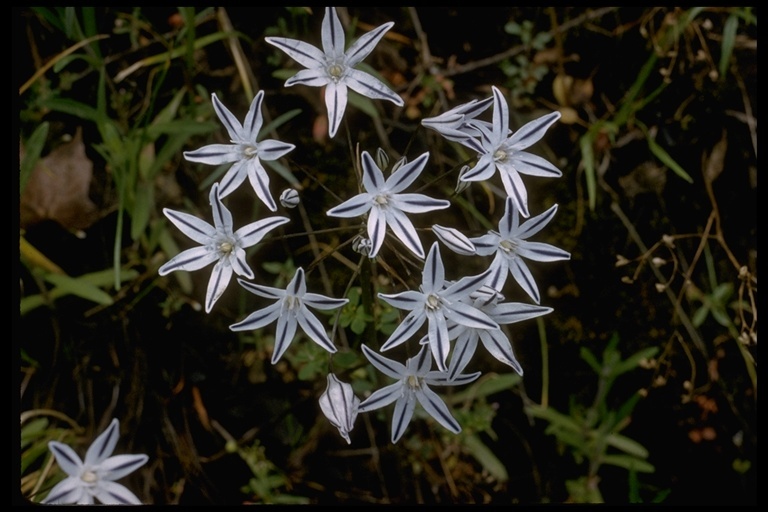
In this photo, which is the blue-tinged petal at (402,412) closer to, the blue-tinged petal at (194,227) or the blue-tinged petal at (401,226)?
the blue-tinged petal at (401,226)

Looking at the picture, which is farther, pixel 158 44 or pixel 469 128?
pixel 158 44

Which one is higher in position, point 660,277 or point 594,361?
point 660,277

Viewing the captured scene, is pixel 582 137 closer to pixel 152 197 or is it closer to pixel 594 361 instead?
pixel 594 361

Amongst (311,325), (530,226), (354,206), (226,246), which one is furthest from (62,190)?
(530,226)

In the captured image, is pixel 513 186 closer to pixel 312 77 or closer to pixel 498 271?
pixel 498 271

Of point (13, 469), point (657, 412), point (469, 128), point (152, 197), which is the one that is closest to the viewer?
point (469, 128)

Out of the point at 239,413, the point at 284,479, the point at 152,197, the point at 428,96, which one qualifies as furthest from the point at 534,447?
the point at 152,197
